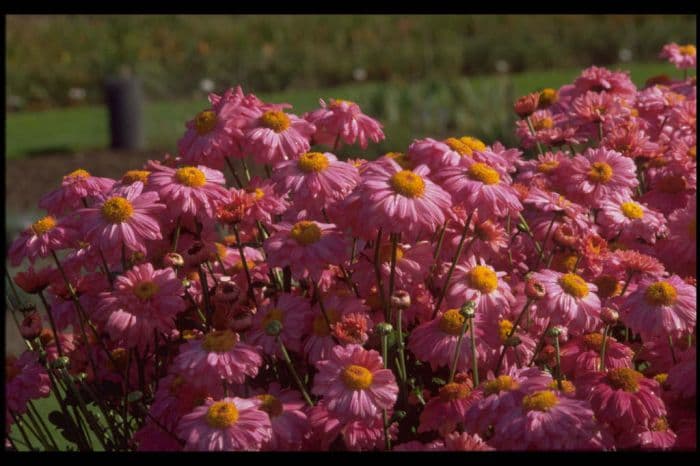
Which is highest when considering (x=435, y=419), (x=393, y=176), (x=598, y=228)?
(x=393, y=176)

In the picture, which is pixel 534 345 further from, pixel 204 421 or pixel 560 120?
pixel 560 120

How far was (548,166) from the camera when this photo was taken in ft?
8.19

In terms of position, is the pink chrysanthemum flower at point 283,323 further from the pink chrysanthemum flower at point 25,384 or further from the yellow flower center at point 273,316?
the pink chrysanthemum flower at point 25,384

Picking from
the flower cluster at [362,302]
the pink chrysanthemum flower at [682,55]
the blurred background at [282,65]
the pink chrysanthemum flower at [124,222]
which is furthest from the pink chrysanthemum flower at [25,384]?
the blurred background at [282,65]

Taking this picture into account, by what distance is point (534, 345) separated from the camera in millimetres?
2000

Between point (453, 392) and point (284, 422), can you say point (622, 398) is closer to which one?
point (453, 392)

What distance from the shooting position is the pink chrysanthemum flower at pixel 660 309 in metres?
1.95

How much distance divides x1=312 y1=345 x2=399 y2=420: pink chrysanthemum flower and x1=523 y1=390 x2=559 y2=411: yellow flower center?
217 mm

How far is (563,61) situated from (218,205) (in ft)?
33.1

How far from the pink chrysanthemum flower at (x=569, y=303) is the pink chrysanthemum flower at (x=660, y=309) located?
72mm

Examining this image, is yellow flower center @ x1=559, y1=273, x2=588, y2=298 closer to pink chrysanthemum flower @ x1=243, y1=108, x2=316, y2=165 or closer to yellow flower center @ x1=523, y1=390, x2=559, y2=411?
yellow flower center @ x1=523, y1=390, x2=559, y2=411

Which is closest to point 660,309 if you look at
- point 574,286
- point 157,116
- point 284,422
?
point 574,286
